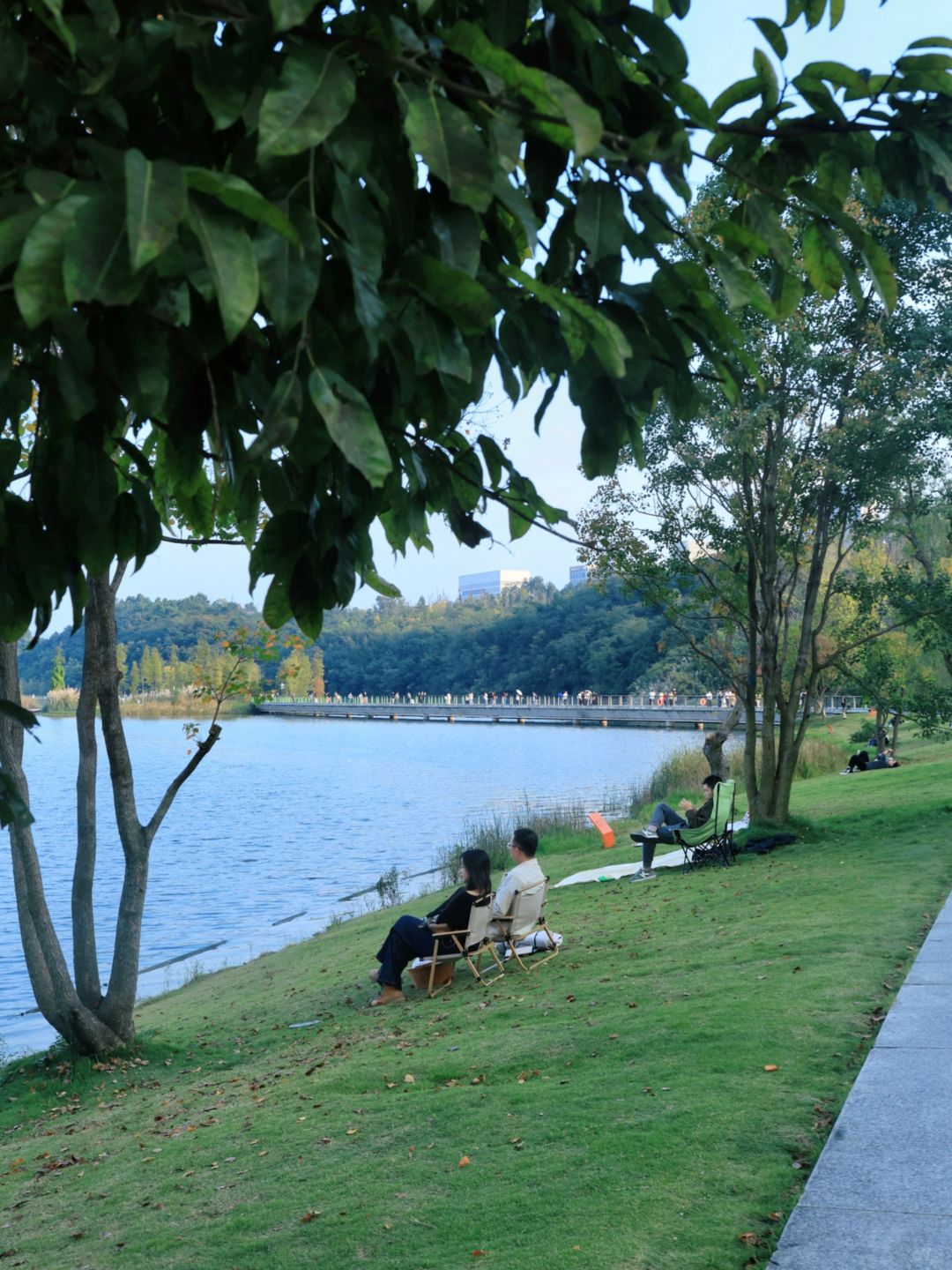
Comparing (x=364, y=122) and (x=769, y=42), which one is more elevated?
(x=769, y=42)

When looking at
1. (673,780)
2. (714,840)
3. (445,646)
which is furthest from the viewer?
(445,646)

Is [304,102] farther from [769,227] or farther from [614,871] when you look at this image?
[614,871]

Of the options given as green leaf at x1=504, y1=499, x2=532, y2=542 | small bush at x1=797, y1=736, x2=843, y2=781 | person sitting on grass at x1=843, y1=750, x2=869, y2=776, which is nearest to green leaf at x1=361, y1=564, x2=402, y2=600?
green leaf at x1=504, y1=499, x2=532, y2=542

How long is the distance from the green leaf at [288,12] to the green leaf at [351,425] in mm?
400

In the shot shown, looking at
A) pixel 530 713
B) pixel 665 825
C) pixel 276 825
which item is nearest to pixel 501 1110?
pixel 665 825

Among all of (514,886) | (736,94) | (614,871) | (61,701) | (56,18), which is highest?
(736,94)

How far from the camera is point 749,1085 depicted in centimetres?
542

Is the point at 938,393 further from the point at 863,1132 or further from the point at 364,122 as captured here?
the point at 364,122

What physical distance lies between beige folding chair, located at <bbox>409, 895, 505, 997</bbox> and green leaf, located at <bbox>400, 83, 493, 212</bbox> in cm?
878

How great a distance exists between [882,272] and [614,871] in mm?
14984

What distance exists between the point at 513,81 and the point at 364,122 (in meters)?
0.30

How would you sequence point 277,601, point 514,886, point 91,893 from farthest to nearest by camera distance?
point 514,886, point 91,893, point 277,601

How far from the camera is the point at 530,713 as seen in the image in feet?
379

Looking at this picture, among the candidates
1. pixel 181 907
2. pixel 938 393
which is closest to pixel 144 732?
pixel 181 907
